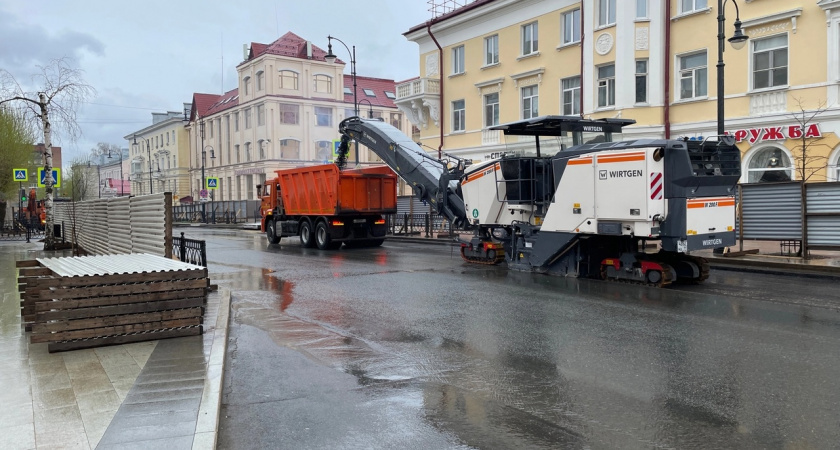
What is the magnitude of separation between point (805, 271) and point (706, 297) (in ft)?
14.4

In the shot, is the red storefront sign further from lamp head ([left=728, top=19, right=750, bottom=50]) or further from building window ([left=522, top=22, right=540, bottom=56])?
building window ([left=522, top=22, right=540, bottom=56])

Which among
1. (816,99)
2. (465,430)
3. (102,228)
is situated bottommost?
(465,430)

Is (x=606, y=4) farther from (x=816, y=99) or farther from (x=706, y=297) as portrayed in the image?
(x=706, y=297)

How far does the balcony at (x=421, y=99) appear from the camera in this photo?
31402 mm

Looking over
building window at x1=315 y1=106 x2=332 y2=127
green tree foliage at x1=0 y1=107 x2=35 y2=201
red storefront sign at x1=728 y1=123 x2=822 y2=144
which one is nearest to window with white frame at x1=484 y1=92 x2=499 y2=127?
red storefront sign at x1=728 y1=123 x2=822 y2=144

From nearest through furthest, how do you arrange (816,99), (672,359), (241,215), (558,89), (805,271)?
(672,359) < (805,271) < (816,99) < (558,89) < (241,215)

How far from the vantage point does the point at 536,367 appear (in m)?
6.46

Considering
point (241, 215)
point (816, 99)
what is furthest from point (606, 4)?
point (241, 215)

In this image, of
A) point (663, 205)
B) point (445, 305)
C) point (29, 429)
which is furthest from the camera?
point (663, 205)

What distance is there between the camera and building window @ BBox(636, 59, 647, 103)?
22812 mm

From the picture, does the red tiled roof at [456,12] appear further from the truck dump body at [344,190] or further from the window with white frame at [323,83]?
the window with white frame at [323,83]

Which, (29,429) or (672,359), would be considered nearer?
(29,429)

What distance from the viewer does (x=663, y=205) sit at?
10.9 m

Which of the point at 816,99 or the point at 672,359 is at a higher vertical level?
the point at 816,99
